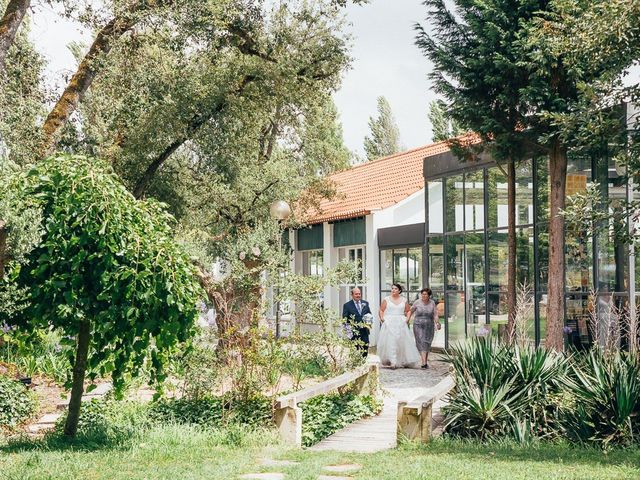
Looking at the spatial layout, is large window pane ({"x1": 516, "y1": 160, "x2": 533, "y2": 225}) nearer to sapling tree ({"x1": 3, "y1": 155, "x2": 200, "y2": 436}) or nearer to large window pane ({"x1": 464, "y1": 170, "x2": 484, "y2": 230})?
large window pane ({"x1": 464, "y1": 170, "x2": 484, "y2": 230})

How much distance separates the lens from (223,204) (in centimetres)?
2300

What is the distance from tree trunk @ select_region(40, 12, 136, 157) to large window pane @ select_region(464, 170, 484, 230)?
899 centimetres

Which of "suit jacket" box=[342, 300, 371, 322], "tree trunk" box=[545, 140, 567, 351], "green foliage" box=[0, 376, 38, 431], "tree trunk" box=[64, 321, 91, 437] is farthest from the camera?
"suit jacket" box=[342, 300, 371, 322]

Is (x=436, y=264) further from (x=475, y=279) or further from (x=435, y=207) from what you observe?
(x=475, y=279)

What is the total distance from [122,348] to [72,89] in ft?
24.9

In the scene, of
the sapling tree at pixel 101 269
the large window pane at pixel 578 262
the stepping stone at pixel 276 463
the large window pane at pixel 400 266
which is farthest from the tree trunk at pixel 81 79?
the large window pane at pixel 400 266

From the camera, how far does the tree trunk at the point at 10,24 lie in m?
12.4

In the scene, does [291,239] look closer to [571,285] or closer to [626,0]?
[571,285]

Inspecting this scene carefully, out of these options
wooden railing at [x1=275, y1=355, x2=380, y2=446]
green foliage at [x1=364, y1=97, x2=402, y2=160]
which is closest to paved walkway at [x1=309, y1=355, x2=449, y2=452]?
wooden railing at [x1=275, y1=355, x2=380, y2=446]

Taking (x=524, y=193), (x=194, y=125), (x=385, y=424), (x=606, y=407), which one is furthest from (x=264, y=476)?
(x=524, y=193)

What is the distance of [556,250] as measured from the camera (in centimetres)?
1582

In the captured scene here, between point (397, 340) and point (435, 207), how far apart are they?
452cm

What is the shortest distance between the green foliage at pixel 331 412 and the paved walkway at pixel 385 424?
4.4 inches

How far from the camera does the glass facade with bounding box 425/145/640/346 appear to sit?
15.8 metres
